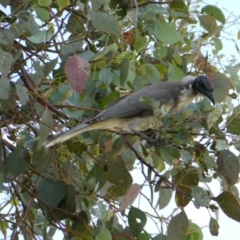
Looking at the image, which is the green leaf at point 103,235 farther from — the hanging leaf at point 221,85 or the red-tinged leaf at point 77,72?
the hanging leaf at point 221,85

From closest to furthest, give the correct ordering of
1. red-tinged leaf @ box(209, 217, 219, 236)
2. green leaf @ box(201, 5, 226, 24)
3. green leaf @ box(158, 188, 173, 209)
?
1. red-tinged leaf @ box(209, 217, 219, 236)
2. green leaf @ box(158, 188, 173, 209)
3. green leaf @ box(201, 5, 226, 24)

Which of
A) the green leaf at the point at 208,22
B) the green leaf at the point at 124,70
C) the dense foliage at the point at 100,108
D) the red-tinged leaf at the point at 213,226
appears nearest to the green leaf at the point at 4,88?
the dense foliage at the point at 100,108

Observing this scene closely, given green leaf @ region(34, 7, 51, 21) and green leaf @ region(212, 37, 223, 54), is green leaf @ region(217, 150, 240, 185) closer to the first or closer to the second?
green leaf @ region(212, 37, 223, 54)

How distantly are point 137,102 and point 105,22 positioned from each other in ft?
2.77

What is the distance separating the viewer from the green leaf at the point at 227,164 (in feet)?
8.93

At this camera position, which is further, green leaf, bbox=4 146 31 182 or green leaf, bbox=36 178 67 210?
green leaf, bbox=36 178 67 210

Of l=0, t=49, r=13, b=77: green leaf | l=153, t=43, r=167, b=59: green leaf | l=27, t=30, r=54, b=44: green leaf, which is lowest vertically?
l=0, t=49, r=13, b=77: green leaf

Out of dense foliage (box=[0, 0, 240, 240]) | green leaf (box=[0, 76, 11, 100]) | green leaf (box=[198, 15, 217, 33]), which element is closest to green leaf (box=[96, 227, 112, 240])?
dense foliage (box=[0, 0, 240, 240])

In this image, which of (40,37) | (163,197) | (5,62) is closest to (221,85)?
(163,197)

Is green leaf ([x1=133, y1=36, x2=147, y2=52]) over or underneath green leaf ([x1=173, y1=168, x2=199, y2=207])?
over

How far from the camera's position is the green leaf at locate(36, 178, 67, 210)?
9.75 ft

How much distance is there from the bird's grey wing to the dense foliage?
7cm

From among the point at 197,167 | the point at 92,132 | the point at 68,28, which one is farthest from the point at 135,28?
the point at 197,167

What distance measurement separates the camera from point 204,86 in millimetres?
3336
